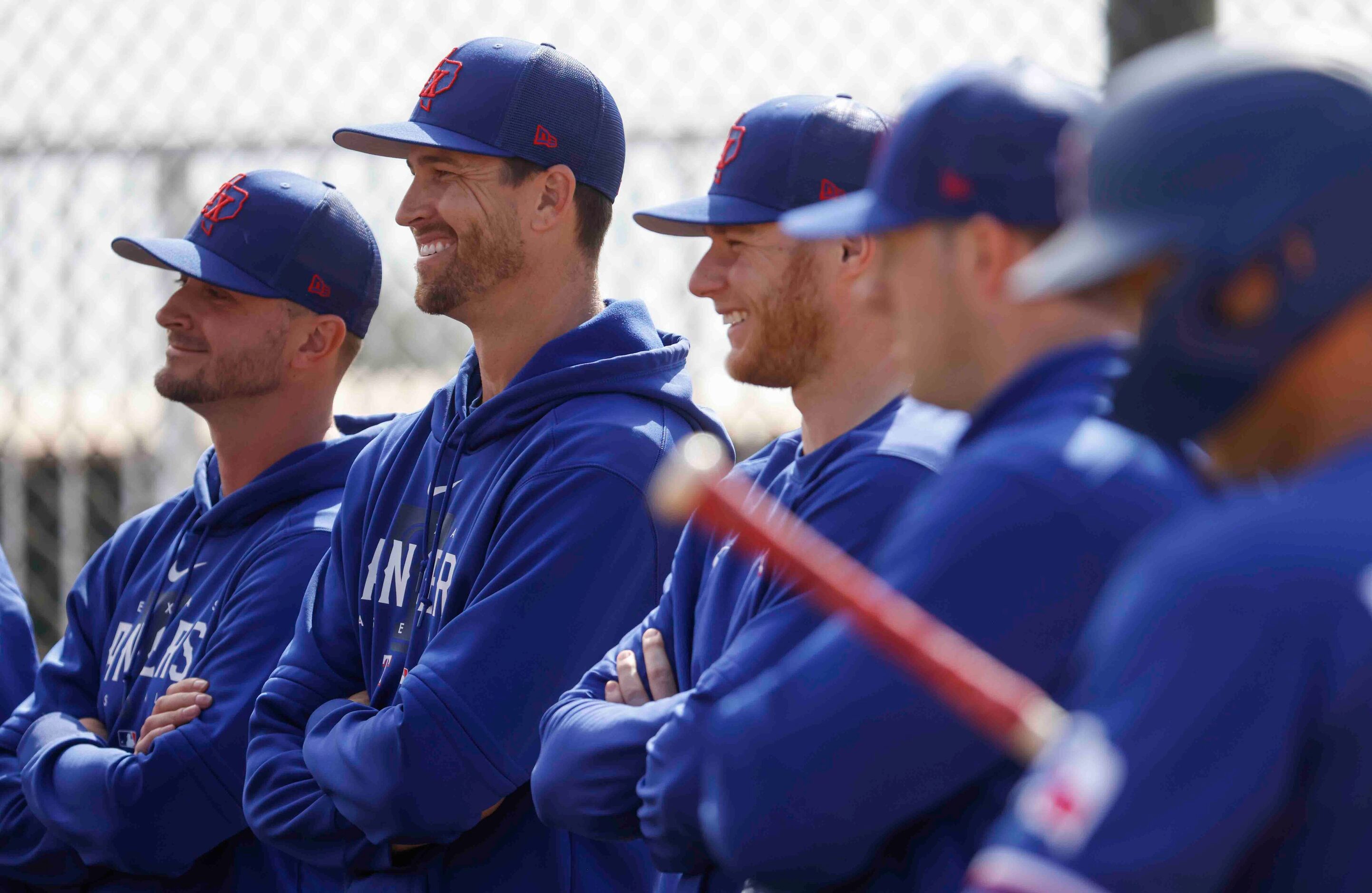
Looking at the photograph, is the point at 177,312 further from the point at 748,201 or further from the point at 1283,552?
the point at 1283,552

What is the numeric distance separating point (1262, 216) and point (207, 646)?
9.24 feet

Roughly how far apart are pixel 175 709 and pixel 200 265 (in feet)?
3.93

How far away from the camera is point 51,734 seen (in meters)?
3.53

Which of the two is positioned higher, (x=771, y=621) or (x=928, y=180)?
(x=928, y=180)

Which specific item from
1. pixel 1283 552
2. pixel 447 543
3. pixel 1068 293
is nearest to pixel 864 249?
pixel 447 543

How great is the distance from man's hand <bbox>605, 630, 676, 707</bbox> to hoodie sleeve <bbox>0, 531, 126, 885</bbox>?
154cm

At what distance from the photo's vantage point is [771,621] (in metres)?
2.21

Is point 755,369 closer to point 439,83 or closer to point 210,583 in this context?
point 439,83

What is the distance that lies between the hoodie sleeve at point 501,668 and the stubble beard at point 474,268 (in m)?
0.54

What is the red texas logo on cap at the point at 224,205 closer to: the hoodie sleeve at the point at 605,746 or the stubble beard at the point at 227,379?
the stubble beard at the point at 227,379

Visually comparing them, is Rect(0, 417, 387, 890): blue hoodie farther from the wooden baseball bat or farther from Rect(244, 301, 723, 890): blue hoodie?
the wooden baseball bat

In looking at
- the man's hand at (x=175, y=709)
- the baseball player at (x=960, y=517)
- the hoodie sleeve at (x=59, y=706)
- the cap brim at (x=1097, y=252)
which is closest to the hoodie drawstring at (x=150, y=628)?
the hoodie sleeve at (x=59, y=706)

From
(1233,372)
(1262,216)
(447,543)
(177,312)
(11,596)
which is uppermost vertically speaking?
(1262,216)

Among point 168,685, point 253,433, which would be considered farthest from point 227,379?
point 168,685
